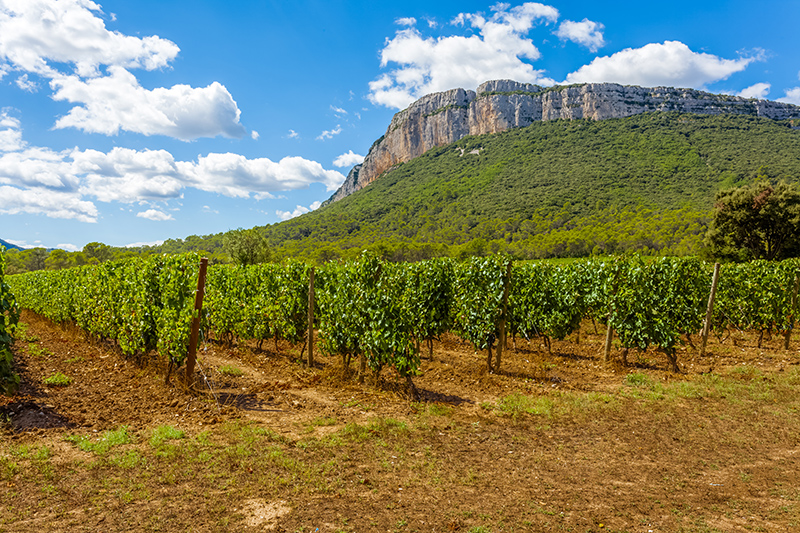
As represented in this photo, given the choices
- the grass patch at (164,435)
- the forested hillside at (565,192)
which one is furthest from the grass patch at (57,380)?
the forested hillside at (565,192)

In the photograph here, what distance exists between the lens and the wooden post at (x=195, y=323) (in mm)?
6734

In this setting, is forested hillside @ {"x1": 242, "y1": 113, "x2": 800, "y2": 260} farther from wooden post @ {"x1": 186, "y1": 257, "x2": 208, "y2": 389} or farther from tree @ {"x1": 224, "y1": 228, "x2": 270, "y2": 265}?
wooden post @ {"x1": 186, "y1": 257, "x2": 208, "y2": 389}

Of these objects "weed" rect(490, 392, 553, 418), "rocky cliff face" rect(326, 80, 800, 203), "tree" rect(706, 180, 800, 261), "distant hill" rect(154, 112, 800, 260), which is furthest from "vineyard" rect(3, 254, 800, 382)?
"rocky cliff face" rect(326, 80, 800, 203)

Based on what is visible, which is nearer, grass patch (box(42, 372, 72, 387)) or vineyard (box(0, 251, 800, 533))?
vineyard (box(0, 251, 800, 533))

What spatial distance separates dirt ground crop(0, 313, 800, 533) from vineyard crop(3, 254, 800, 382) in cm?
94

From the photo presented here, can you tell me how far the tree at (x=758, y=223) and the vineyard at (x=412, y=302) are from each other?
1989 centimetres

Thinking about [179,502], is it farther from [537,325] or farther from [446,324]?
[537,325]

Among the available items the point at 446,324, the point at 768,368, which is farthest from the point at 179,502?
the point at 768,368

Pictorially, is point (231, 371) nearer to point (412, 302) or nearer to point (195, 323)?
point (195, 323)

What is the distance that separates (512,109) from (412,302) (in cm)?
13757

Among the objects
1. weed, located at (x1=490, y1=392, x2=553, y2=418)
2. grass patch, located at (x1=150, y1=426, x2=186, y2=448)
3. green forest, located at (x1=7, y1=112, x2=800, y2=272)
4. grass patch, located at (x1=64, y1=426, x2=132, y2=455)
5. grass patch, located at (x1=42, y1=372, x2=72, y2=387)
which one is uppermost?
green forest, located at (x1=7, y1=112, x2=800, y2=272)

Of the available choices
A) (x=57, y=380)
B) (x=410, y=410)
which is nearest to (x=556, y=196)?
(x=410, y=410)

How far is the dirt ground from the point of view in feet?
11.9

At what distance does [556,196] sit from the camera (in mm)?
86688
